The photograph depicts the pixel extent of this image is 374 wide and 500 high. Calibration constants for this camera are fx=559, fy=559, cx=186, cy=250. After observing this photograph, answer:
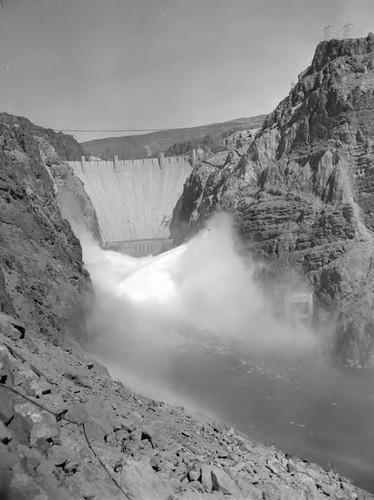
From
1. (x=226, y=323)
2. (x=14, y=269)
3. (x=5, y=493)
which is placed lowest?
(x=226, y=323)

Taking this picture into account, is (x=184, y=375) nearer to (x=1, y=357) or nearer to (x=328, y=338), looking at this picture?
(x=328, y=338)

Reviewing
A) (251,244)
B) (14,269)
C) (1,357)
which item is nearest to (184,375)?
(14,269)

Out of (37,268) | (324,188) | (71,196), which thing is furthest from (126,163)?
(37,268)

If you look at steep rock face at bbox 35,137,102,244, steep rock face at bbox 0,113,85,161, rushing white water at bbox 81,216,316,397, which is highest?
steep rock face at bbox 0,113,85,161

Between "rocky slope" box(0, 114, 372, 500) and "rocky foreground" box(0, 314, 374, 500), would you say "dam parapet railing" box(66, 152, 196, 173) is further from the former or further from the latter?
"rocky foreground" box(0, 314, 374, 500)

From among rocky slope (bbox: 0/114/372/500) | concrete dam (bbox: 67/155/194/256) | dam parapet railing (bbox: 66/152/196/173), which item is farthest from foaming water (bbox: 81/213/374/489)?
dam parapet railing (bbox: 66/152/196/173)

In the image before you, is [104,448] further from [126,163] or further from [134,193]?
[126,163]
